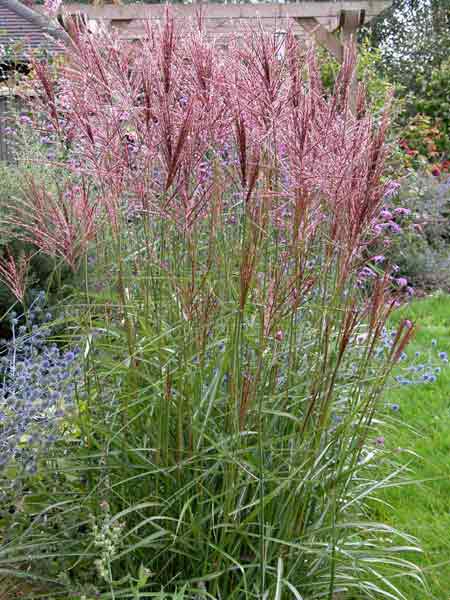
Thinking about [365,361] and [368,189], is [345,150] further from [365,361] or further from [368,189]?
[365,361]

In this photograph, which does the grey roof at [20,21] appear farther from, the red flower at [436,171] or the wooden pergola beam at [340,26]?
the red flower at [436,171]

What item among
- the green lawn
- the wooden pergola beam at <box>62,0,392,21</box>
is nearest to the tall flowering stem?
the green lawn

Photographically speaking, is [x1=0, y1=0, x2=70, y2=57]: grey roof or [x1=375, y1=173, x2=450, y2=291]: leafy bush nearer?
[x1=375, y1=173, x2=450, y2=291]: leafy bush

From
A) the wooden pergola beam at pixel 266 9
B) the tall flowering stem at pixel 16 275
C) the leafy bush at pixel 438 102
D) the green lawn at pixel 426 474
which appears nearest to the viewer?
the tall flowering stem at pixel 16 275

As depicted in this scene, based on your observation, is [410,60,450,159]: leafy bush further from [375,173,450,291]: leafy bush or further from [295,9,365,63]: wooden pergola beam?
[295,9,365,63]: wooden pergola beam

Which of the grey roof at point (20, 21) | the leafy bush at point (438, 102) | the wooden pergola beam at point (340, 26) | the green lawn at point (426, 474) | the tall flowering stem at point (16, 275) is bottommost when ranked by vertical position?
the green lawn at point (426, 474)

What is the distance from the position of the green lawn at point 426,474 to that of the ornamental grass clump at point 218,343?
338mm

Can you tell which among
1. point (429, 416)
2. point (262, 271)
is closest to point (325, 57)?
point (429, 416)

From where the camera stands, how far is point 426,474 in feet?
11.7

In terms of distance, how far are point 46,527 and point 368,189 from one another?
1.57m

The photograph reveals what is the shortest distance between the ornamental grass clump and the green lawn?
1.11 feet

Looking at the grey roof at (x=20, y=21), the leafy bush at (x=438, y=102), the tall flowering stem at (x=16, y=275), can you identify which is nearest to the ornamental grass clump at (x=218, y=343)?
the tall flowering stem at (x=16, y=275)

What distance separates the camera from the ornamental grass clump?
75.5 inches

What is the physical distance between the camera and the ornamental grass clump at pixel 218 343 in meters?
1.92
